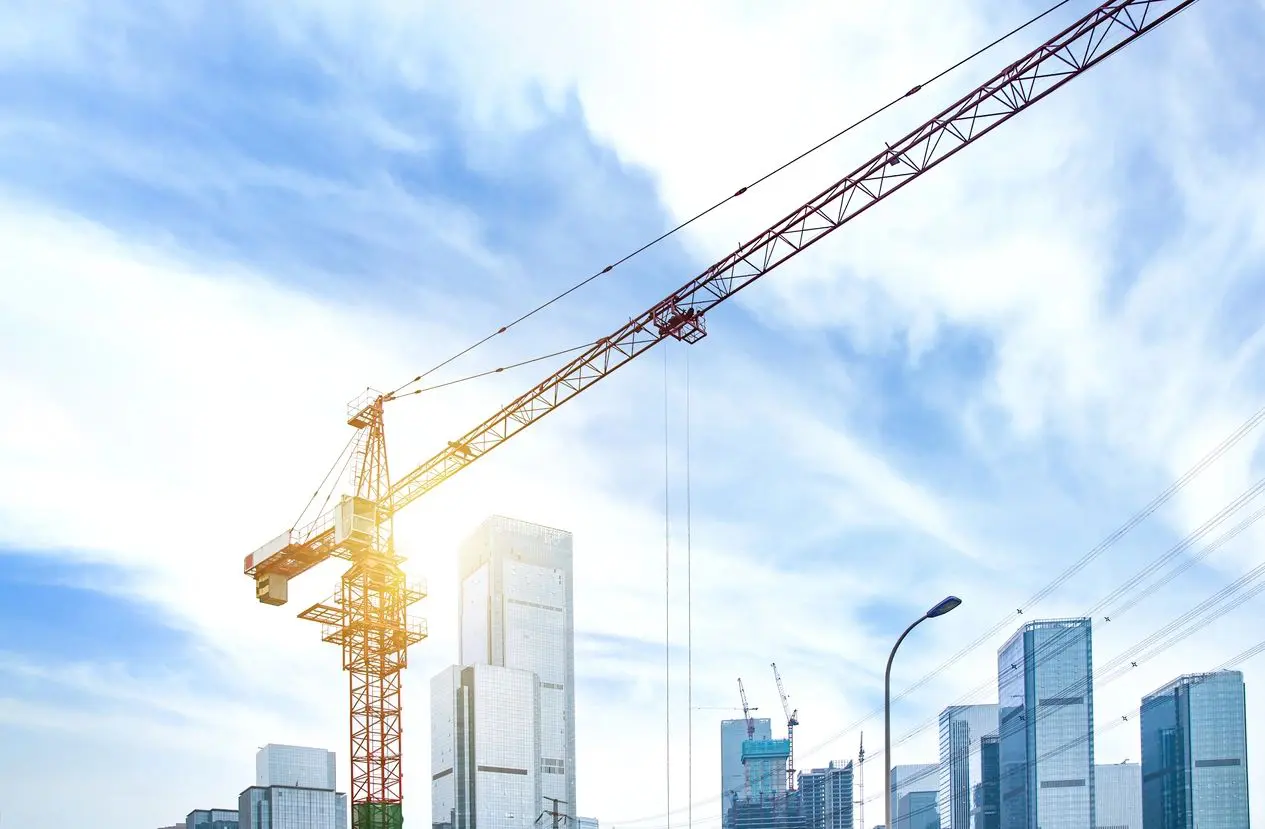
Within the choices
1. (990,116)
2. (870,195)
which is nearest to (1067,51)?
(990,116)

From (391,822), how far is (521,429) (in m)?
40.5


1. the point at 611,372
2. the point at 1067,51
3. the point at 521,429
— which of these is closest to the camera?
the point at 1067,51

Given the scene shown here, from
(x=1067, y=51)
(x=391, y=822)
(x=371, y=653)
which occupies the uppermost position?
(x=1067, y=51)

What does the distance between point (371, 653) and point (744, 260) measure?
58366 mm

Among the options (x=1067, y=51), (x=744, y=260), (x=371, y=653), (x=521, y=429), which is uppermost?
(x=1067, y=51)

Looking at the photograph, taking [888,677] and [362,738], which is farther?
[362,738]

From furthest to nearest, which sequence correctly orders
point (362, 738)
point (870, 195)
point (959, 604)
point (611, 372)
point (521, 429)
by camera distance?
1. point (362, 738)
2. point (521, 429)
3. point (611, 372)
4. point (870, 195)
5. point (959, 604)

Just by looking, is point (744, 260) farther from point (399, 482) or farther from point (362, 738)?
point (362, 738)

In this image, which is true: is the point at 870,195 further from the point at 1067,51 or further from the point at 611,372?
the point at 611,372

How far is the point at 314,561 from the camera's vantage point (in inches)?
5246

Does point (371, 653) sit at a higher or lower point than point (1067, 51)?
lower

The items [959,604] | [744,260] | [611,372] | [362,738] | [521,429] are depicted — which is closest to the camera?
[959,604]

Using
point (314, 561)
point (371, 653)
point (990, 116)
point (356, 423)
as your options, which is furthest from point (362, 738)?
point (990, 116)

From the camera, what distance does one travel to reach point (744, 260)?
9831 cm
